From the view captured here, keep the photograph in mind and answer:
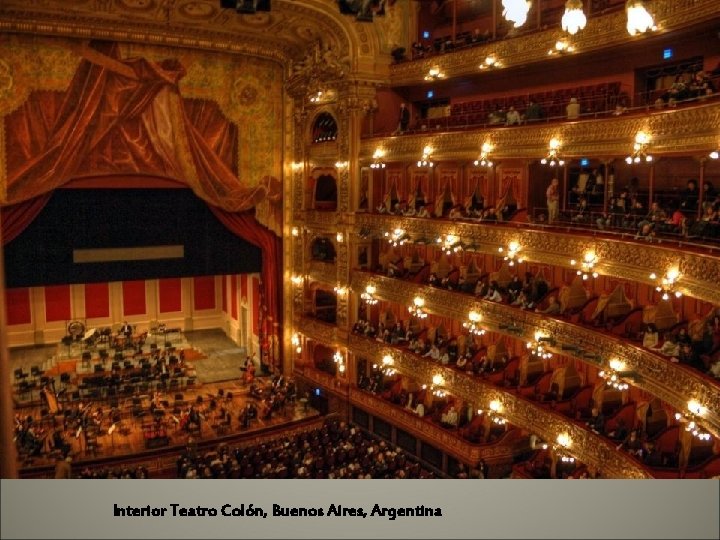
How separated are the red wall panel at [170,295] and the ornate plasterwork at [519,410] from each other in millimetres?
9307

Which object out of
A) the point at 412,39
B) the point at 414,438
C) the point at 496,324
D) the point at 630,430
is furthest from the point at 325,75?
the point at 630,430

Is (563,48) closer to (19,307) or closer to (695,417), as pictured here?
(695,417)

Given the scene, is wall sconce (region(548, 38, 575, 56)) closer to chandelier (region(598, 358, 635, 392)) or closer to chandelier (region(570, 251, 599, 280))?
chandelier (region(570, 251, 599, 280))

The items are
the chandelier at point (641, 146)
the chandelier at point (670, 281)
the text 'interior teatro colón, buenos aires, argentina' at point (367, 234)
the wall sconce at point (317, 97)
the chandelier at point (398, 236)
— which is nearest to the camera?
the chandelier at point (670, 281)

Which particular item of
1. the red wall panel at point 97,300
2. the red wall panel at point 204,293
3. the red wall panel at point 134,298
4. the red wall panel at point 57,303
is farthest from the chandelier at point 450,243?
the red wall panel at point 57,303

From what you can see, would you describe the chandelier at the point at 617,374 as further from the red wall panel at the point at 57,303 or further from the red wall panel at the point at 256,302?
the red wall panel at the point at 57,303

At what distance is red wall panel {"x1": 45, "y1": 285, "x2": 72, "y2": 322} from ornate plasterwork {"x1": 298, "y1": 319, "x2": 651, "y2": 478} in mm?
11524

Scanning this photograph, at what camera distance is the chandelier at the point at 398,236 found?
23.1m

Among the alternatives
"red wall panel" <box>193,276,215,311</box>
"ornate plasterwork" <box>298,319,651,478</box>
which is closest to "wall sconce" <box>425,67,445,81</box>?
"ornate plasterwork" <box>298,319,651,478</box>

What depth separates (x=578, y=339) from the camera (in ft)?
56.5

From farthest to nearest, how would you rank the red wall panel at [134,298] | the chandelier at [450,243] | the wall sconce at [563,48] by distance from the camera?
the red wall panel at [134,298] < the chandelier at [450,243] < the wall sconce at [563,48]

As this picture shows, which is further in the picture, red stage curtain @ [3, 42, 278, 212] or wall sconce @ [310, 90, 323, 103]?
wall sconce @ [310, 90, 323, 103]

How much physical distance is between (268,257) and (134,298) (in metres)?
7.53

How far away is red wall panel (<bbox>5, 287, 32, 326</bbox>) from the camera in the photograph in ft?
95.6
